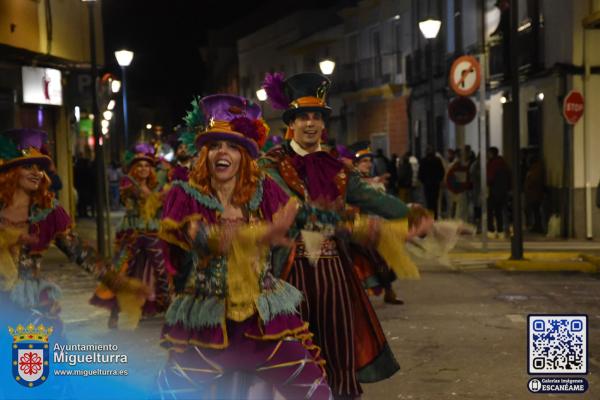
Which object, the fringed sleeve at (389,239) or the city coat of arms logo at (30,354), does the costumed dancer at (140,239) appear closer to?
the city coat of arms logo at (30,354)

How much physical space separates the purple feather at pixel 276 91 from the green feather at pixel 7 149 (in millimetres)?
1676

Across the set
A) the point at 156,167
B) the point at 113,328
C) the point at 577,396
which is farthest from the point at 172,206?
the point at 156,167

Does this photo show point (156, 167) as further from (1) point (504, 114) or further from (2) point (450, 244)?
(1) point (504, 114)

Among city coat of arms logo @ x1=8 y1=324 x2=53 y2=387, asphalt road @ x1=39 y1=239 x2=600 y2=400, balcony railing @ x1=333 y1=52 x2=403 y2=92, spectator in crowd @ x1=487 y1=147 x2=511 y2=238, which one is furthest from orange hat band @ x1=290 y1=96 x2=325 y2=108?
balcony railing @ x1=333 y1=52 x2=403 y2=92

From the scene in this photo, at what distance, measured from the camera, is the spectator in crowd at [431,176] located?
24.0 m

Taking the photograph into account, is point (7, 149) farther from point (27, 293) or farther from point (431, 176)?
point (431, 176)

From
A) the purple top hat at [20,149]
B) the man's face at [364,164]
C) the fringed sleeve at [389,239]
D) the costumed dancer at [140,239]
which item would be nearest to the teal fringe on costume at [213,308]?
the fringed sleeve at [389,239]

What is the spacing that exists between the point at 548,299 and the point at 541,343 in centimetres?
549

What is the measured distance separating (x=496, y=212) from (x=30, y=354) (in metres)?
15.4

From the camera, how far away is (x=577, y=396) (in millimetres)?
7320

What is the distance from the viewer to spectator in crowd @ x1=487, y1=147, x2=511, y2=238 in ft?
66.5

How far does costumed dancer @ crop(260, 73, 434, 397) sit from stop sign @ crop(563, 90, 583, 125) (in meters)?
13.6

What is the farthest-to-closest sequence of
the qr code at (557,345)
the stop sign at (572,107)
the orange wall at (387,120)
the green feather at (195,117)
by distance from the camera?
the orange wall at (387,120) → the stop sign at (572,107) → the qr code at (557,345) → the green feather at (195,117)

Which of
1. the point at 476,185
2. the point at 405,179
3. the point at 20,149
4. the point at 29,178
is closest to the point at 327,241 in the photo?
the point at 29,178
